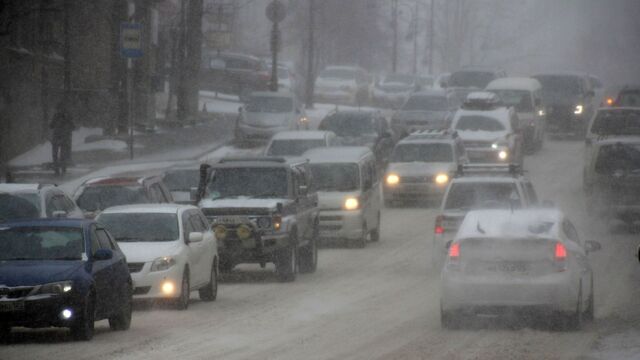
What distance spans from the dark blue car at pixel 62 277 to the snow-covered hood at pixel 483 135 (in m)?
27.9

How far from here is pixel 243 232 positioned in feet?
85.5

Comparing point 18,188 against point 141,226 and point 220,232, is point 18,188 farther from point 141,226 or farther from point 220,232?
point 220,232

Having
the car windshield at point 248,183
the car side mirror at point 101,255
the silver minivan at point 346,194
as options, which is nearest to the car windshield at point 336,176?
the silver minivan at point 346,194

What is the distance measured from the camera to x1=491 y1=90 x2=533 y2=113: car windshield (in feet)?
172

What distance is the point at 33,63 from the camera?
157 feet

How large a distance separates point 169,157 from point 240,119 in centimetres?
550

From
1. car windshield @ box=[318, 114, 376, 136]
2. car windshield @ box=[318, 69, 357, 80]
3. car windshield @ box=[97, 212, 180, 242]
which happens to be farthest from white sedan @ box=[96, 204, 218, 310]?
car windshield @ box=[318, 69, 357, 80]

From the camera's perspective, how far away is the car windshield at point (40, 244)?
1802cm

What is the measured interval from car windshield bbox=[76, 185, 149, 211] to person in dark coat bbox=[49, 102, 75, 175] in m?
14.0

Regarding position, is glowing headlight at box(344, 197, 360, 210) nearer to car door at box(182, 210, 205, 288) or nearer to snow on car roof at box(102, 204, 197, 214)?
snow on car roof at box(102, 204, 197, 214)

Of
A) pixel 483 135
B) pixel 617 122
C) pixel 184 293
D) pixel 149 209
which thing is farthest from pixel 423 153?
pixel 184 293

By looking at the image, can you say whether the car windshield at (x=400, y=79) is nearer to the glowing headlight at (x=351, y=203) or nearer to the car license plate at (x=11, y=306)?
the glowing headlight at (x=351, y=203)

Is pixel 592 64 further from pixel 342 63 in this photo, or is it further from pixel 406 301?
pixel 406 301

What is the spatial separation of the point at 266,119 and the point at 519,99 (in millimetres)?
8277
